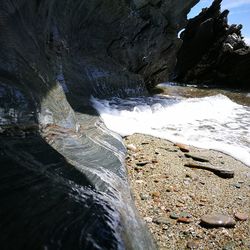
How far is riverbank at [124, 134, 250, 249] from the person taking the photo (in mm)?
2697

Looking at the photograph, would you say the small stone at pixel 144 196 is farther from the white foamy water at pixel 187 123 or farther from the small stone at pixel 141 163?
the white foamy water at pixel 187 123

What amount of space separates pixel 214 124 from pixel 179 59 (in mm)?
16807

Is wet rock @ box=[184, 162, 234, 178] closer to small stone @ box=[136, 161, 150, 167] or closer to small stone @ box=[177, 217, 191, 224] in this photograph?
small stone @ box=[136, 161, 150, 167]

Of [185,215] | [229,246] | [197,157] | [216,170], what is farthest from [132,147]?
[229,246]

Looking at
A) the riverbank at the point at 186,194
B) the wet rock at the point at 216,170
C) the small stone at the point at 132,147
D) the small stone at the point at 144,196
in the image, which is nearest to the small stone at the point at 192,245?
the riverbank at the point at 186,194

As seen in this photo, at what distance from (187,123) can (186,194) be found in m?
3.54

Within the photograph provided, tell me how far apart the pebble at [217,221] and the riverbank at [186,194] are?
3 cm

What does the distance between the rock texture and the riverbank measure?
1553cm

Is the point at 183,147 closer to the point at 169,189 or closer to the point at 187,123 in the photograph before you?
the point at 169,189

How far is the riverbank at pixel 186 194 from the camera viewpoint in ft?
8.85

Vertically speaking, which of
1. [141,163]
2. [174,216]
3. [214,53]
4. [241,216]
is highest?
[214,53]

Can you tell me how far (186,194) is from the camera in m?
3.46

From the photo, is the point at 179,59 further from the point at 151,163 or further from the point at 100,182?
the point at 100,182

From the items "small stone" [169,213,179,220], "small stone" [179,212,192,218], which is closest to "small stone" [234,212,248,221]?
"small stone" [179,212,192,218]
